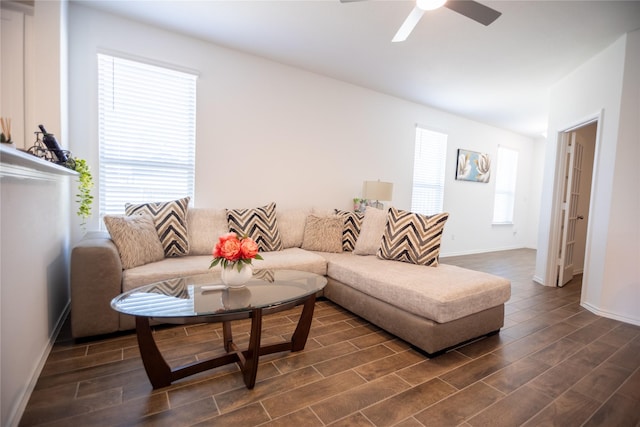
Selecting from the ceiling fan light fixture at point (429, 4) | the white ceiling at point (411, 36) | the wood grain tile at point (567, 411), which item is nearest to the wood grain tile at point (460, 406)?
the wood grain tile at point (567, 411)

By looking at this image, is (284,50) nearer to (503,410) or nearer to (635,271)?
(503,410)

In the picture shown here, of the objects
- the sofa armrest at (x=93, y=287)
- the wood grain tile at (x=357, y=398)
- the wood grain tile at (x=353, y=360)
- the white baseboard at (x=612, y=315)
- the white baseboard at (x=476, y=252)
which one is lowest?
the wood grain tile at (x=353, y=360)

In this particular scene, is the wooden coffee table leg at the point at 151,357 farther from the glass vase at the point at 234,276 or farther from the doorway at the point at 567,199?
the doorway at the point at 567,199

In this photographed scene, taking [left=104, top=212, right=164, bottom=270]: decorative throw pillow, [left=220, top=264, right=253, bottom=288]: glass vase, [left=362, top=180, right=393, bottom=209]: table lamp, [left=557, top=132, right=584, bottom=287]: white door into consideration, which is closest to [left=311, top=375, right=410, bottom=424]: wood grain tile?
[left=220, top=264, right=253, bottom=288]: glass vase

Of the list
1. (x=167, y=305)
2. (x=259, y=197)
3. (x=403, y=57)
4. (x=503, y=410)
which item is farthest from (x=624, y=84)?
(x=167, y=305)

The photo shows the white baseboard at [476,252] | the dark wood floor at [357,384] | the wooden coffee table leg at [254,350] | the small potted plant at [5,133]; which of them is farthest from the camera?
the white baseboard at [476,252]

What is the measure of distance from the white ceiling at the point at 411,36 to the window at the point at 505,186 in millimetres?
2501

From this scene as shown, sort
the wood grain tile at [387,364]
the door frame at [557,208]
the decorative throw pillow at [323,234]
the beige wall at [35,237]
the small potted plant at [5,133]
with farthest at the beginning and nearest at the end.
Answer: the door frame at [557,208], the decorative throw pillow at [323,234], the wood grain tile at [387,364], the beige wall at [35,237], the small potted plant at [5,133]

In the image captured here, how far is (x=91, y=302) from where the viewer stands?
2008 millimetres

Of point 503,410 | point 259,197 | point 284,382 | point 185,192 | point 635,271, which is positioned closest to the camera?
point 503,410

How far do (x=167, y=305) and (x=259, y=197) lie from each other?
2269 millimetres

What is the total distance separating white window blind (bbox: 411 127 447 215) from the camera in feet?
17.1

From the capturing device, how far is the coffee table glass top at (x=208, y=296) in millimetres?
1452

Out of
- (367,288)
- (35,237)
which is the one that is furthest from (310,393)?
(35,237)
